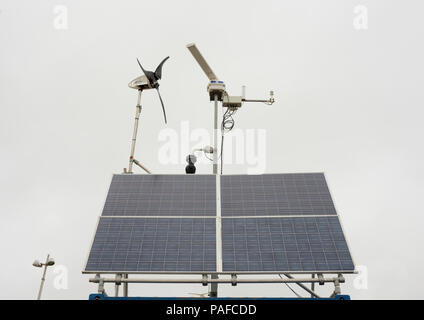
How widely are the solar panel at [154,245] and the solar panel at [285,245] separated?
20.6 inches

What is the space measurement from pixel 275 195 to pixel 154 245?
152 inches

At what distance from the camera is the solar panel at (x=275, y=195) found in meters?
10.2

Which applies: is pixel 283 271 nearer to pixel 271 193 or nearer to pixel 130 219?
pixel 271 193

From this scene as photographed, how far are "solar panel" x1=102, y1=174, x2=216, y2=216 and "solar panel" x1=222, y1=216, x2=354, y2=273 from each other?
1.16m

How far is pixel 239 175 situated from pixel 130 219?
369 centimetres

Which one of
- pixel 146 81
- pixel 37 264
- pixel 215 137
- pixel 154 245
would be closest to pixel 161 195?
pixel 154 245

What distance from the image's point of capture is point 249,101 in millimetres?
15961

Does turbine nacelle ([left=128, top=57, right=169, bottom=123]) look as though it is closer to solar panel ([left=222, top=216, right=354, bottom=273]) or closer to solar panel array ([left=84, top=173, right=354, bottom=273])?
solar panel array ([left=84, top=173, right=354, bottom=273])

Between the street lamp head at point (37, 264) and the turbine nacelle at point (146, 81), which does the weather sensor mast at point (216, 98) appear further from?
the street lamp head at point (37, 264)

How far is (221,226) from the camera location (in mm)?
9680

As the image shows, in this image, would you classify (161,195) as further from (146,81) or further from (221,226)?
(146,81)
